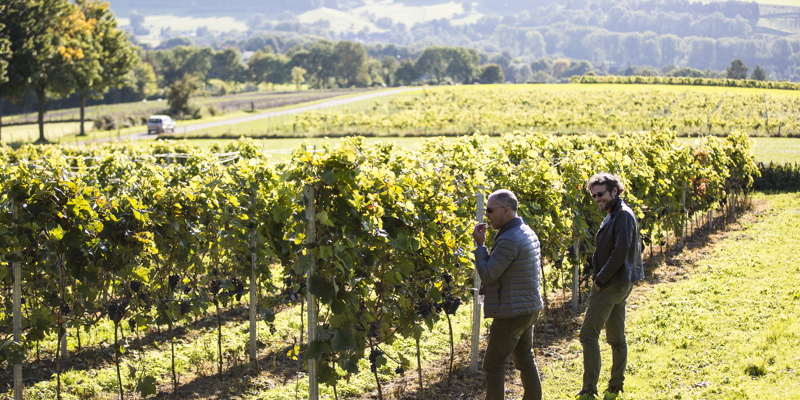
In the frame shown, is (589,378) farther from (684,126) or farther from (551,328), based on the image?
(684,126)

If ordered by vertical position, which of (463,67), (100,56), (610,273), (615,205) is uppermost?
(463,67)

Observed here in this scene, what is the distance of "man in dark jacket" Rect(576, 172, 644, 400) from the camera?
4.96 metres

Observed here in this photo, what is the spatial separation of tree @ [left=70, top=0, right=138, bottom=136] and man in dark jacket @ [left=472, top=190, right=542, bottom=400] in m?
44.6

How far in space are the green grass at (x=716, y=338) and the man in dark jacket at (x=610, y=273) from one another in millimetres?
698

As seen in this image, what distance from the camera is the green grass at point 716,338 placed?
19.0 feet

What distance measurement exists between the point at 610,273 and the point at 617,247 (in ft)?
0.77

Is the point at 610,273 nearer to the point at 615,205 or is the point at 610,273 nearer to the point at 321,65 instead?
the point at 615,205

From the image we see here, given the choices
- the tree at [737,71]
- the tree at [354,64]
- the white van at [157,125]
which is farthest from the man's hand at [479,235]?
the tree at [354,64]

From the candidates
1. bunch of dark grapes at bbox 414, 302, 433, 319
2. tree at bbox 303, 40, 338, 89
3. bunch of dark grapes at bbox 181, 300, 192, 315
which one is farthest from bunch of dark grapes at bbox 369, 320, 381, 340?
tree at bbox 303, 40, 338, 89

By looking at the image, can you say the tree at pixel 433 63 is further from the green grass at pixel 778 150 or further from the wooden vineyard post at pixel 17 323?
the wooden vineyard post at pixel 17 323

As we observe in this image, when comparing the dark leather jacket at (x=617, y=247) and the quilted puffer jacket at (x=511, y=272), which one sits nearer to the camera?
the quilted puffer jacket at (x=511, y=272)

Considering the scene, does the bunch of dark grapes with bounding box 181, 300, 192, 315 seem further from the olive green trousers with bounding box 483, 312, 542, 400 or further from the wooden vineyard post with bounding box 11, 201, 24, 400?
the olive green trousers with bounding box 483, 312, 542, 400

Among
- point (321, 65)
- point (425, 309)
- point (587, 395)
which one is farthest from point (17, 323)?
point (321, 65)

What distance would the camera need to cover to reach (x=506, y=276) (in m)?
4.52
